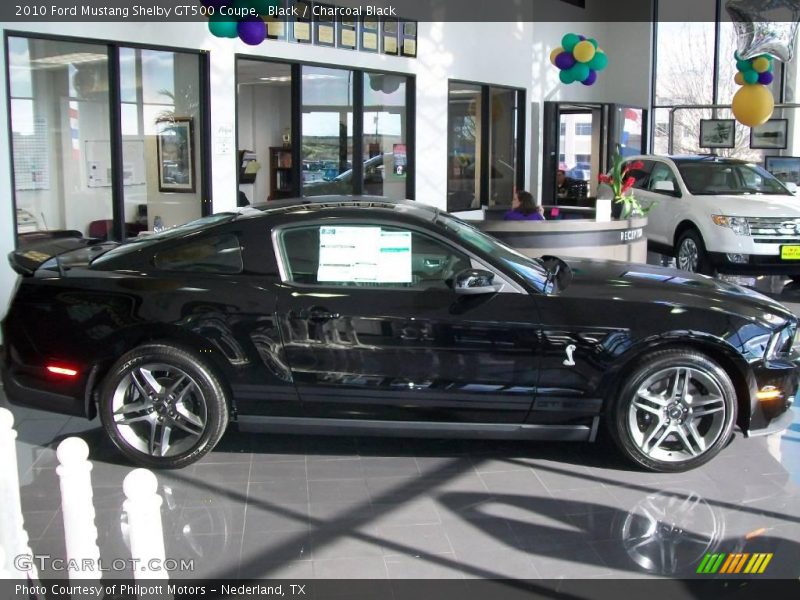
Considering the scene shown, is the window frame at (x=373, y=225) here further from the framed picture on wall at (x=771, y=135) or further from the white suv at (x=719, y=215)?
the framed picture on wall at (x=771, y=135)

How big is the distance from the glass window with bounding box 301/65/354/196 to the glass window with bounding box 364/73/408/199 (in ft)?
1.19

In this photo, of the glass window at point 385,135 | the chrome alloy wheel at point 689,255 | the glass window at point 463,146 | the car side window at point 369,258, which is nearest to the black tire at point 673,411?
the car side window at point 369,258

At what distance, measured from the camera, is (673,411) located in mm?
4953

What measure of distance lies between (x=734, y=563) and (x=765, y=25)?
1254cm

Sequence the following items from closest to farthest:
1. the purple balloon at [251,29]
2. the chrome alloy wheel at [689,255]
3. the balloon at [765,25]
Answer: the purple balloon at [251,29], the chrome alloy wheel at [689,255], the balloon at [765,25]

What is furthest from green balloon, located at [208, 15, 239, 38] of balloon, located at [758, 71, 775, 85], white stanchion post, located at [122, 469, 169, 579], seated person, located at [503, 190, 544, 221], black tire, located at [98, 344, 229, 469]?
balloon, located at [758, 71, 775, 85]

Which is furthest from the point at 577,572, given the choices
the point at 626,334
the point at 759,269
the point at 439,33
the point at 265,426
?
the point at 439,33

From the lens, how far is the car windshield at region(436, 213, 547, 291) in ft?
16.8

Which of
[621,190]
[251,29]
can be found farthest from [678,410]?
[251,29]

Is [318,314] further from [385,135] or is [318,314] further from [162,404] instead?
[385,135]

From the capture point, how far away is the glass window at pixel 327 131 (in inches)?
467

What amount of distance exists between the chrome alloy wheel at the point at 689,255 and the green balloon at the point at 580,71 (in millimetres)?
3899

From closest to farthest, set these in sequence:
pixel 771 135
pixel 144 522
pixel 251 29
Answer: pixel 144 522 → pixel 251 29 → pixel 771 135

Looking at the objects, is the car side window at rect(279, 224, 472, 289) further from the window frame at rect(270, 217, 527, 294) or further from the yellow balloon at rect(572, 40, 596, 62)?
the yellow balloon at rect(572, 40, 596, 62)
